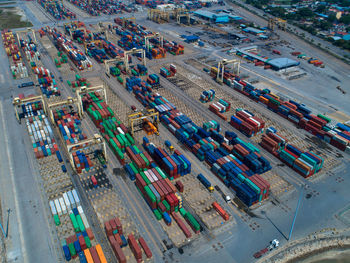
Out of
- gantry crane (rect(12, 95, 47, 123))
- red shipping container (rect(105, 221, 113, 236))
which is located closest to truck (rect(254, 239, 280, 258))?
red shipping container (rect(105, 221, 113, 236))

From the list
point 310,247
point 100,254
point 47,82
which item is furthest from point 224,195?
point 47,82

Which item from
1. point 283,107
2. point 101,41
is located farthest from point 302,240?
point 101,41

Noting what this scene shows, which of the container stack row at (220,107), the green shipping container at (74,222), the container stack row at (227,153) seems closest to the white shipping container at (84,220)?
the green shipping container at (74,222)

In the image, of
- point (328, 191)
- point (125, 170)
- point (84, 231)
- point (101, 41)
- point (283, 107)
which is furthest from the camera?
point (101, 41)

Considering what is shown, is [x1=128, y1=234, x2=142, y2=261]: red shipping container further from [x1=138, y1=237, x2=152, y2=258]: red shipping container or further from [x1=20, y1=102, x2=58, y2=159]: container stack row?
[x1=20, y1=102, x2=58, y2=159]: container stack row

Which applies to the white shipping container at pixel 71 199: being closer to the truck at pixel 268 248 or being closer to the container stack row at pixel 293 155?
the truck at pixel 268 248

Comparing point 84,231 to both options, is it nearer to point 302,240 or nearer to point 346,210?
point 302,240
